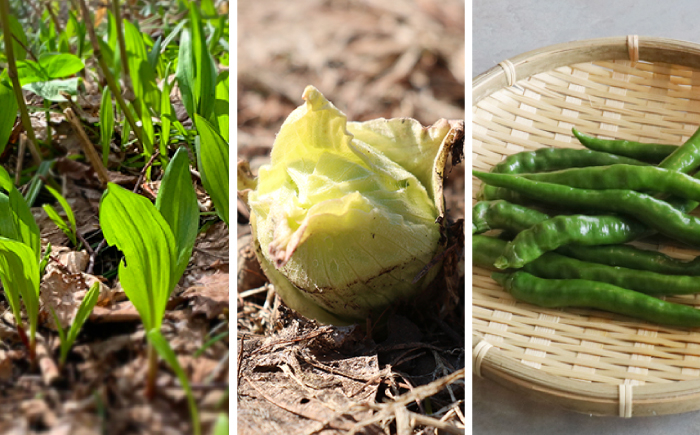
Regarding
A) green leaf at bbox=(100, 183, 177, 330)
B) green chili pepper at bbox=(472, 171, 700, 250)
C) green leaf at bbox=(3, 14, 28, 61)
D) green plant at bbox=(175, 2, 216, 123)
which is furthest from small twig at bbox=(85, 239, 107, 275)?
green chili pepper at bbox=(472, 171, 700, 250)

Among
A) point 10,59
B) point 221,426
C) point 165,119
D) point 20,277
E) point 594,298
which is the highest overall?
point 10,59

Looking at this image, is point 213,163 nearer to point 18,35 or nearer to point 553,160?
point 18,35

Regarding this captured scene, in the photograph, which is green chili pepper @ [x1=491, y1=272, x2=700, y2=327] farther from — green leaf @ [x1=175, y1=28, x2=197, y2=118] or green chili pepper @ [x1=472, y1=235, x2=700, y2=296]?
→ green leaf @ [x1=175, y1=28, x2=197, y2=118]

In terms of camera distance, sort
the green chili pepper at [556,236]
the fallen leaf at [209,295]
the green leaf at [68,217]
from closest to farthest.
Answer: the fallen leaf at [209,295] → the green leaf at [68,217] → the green chili pepper at [556,236]

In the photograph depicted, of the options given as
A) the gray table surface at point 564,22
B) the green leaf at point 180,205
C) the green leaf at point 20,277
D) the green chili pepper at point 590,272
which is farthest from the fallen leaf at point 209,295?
the gray table surface at point 564,22

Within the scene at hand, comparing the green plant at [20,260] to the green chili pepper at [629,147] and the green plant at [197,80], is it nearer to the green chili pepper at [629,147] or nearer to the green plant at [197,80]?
the green plant at [197,80]

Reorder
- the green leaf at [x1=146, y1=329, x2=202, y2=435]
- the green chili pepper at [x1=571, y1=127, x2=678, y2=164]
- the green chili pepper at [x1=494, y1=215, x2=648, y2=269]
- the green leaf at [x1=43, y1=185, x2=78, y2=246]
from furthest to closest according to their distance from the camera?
the green chili pepper at [x1=571, y1=127, x2=678, y2=164], the green chili pepper at [x1=494, y1=215, x2=648, y2=269], the green leaf at [x1=43, y1=185, x2=78, y2=246], the green leaf at [x1=146, y1=329, x2=202, y2=435]

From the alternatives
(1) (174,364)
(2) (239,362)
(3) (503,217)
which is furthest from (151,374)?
(3) (503,217)
